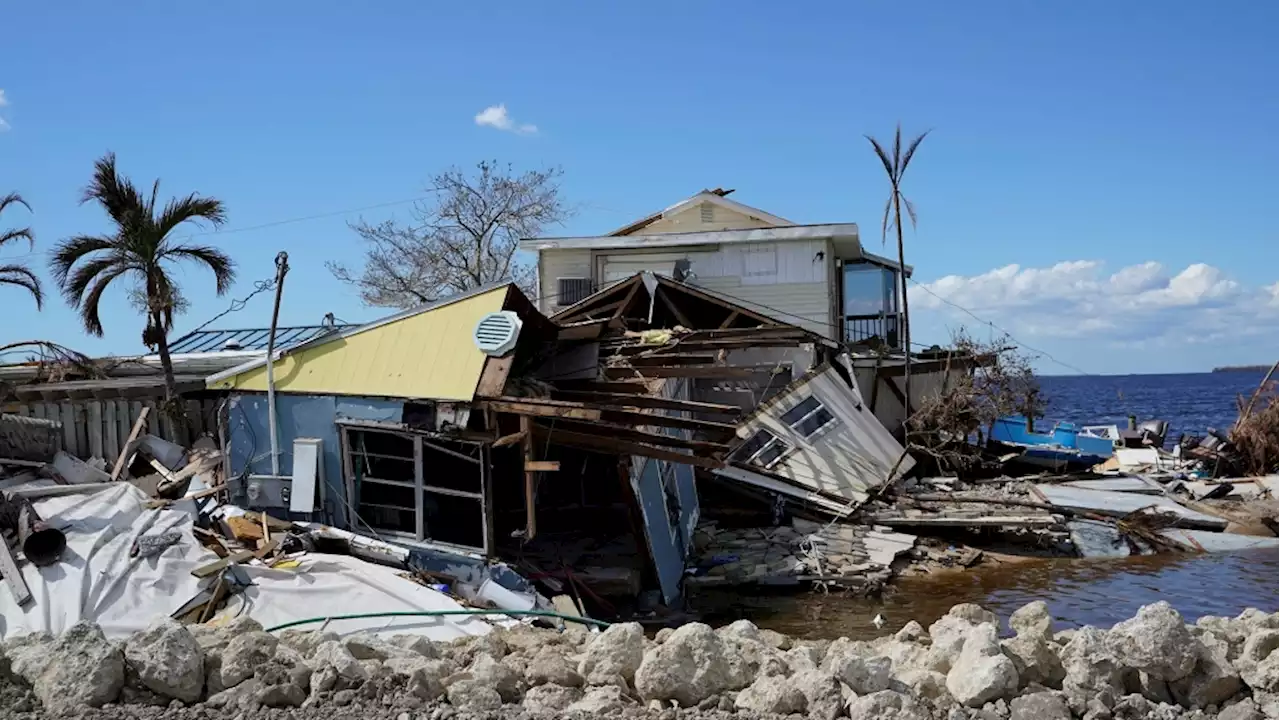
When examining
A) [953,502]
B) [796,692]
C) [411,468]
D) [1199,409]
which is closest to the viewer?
[796,692]

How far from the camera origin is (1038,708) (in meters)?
5.76

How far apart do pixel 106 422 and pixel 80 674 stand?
875 centimetres

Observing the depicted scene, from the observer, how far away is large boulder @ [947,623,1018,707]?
229 inches

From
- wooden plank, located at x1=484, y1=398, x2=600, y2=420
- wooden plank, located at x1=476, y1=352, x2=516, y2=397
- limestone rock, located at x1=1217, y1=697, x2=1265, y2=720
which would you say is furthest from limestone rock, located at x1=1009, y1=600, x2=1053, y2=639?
wooden plank, located at x1=476, y1=352, x2=516, y2=397

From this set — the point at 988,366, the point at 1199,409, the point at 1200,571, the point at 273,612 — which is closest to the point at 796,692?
the point at 273,612

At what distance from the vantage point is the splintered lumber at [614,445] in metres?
11.6

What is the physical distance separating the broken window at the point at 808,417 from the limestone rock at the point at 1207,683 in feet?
41.2

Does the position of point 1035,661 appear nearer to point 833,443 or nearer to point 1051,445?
point 833,443

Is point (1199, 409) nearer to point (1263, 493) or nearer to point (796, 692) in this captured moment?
point (1263, 493)

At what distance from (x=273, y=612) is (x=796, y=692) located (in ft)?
20.3

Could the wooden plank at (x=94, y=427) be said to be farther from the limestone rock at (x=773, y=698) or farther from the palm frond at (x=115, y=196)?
the limestone rock at (x=773, y=698)

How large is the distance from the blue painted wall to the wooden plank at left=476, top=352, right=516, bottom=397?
1.37 m

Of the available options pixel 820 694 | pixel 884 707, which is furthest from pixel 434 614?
pixel 884 707

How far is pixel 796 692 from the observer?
18.7ft
